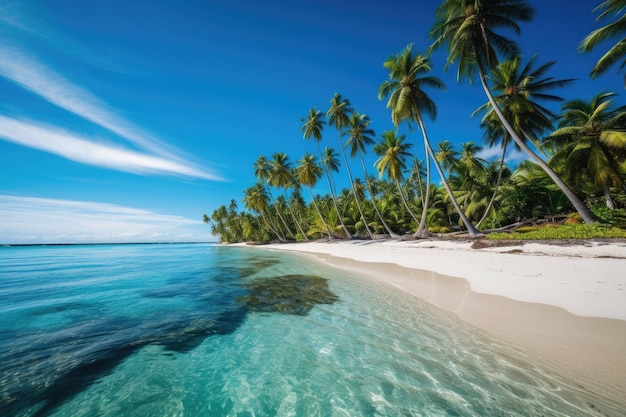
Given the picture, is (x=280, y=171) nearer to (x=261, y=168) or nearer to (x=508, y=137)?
(x=261, y=168)

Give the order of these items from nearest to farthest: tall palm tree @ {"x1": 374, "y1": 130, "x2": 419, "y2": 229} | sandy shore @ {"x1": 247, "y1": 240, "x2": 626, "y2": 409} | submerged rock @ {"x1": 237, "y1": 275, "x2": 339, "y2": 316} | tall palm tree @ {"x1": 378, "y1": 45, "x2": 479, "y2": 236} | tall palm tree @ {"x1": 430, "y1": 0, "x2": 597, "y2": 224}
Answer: sandy shore @ {"x1": 247, "y1": 240, "x2": 626, "y2": 409} < submerged rock @ {"x1": 237, "y1": 275, "x2": 339, "y2": 316} < tall palm tree @ {"x1": 430, "y1": 0, "x2": 597, "y2": 224} < tall palm tree @ {"x1": 378, "y1": 45, "x2": 479, "y2": 236} < tall palm tree @ {"x1": 374, "y1": 130, "x2": 419, "y2": 229}

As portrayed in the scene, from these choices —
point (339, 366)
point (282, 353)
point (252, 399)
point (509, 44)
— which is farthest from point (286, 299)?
point (509, 44)

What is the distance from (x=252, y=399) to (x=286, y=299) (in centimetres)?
486

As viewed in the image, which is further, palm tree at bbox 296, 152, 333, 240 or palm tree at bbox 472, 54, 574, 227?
palm tree at bbox 296, 152, 333, 240

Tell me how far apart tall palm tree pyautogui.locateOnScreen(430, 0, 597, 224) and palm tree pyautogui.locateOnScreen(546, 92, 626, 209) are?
16.1 ft

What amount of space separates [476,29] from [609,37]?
6.23 meters

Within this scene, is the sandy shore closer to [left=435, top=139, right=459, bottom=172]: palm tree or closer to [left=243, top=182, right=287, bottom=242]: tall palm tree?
[left=435, top=139, right=459, bottom=172]: palm tree

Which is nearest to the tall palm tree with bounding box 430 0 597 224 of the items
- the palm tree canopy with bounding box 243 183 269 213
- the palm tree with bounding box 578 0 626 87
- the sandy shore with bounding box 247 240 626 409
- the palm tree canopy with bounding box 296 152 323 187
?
the palm tree with bounding box 578 0 626 87

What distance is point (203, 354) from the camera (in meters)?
4.20

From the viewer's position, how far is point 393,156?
26172 mm

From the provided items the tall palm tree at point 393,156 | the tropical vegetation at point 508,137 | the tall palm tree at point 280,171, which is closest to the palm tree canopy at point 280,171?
the tall palm tree at point 280,171

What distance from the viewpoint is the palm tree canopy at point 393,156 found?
26.1 m

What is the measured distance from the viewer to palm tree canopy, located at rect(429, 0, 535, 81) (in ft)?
47.6

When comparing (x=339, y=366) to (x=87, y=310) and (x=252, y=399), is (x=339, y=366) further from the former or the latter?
(x=87, y=310)
